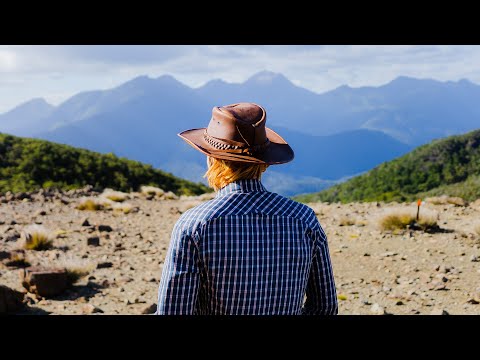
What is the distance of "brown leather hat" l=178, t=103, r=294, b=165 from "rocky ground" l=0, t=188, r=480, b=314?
462 centimetres

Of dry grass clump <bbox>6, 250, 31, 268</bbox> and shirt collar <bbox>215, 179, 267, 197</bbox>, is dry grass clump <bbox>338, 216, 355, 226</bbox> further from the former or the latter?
shirt collar <bbox>215, 179, 267, 197</bbox>

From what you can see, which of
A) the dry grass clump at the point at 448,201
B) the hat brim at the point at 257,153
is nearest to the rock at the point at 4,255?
the hat brim at the point at 257,153

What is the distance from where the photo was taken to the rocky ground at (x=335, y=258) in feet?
22.2

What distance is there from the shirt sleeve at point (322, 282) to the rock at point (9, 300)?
5051 millimetres

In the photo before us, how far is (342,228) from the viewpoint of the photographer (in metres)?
10.7

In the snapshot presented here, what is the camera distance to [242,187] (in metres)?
2.11

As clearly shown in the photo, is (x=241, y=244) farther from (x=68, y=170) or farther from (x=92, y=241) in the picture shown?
(x=68, y=170)

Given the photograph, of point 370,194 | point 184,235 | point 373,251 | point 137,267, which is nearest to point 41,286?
point 137,267

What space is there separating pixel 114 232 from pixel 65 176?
15536mm

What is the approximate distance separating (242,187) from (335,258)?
6.93 metres

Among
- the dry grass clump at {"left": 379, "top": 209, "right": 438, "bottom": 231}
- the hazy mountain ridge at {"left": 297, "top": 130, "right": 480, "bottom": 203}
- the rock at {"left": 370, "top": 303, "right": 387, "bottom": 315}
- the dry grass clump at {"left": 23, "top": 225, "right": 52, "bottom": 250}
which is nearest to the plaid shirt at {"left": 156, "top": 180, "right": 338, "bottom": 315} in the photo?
the rock at {"left": 370, "top": 303, "right": 387, "bottom": 315}

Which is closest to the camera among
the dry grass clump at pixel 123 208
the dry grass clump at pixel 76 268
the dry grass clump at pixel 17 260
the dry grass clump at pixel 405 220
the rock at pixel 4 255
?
the dry grass clump at pixel 76 268

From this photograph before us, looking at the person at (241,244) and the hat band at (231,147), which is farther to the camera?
the hat band at (231,147)

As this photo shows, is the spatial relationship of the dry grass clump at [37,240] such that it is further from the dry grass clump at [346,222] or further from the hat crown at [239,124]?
the hat crown at [239,124]
